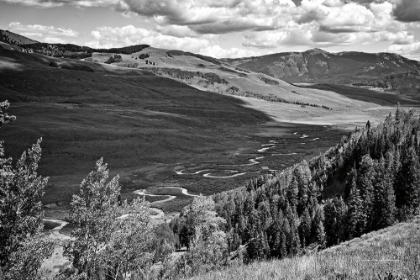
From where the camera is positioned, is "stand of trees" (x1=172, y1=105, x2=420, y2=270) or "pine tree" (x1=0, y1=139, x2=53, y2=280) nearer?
"pine tree" (x1=0, y1=139, x2=53, y2=280)

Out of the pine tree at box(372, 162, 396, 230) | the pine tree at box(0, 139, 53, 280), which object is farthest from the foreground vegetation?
the pine tree at box(372, 162, 396, 230)

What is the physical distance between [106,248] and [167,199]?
83906 millimetres

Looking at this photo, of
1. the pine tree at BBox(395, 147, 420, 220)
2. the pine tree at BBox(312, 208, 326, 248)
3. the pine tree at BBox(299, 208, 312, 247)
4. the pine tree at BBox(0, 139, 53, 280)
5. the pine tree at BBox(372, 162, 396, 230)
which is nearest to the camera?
the pine tree at BBox(0, 139, 53, 280)

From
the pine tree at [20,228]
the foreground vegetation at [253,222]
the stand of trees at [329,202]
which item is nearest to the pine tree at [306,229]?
the stand of trees at [329,202]

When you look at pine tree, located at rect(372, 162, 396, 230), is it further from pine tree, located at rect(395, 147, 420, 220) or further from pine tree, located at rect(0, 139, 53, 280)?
pine tree, located at rect(0, 139, 53, 280)

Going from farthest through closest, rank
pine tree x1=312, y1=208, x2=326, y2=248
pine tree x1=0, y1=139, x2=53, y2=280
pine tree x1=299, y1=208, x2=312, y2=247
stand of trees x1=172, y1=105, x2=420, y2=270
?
pine tree x1=299, y1=208, x2=312, y2=247, pine tree x1=312, y1=208, x2=326, y2=248, stand of trees x1=172, y1=105, x2=420, y2=270, pine tree x1=0, y1=139, x2=53, y2=280

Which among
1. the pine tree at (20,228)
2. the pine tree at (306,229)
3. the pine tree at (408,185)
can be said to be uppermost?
the pine tree at (20,228)

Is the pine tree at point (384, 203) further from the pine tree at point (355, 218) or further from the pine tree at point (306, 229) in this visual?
the pine tree at point (306, 229)

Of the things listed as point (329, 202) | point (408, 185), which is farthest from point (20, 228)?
point (408, 185)

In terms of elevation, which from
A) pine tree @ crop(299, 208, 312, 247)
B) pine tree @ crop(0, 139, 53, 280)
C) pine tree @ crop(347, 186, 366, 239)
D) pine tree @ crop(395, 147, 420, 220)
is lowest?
pine tree @ crop(299, 208, 312, 247)

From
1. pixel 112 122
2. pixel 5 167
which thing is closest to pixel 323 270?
pixel 5 167

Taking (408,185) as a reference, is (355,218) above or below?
below

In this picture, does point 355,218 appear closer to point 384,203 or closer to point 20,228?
point 384,203

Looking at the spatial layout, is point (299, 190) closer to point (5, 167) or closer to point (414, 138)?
point (414, 138)
